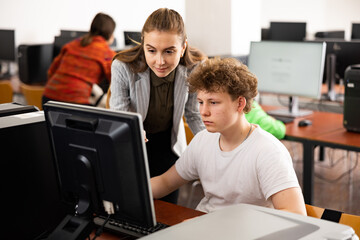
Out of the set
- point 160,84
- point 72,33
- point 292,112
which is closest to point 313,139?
point 292,112

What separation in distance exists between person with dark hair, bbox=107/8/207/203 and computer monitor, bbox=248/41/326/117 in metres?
1.33

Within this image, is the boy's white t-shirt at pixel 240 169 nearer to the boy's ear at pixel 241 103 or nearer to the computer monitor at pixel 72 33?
the boy's ear at pixel 241 103

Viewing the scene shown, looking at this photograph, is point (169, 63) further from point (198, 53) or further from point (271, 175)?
point (271, 175)

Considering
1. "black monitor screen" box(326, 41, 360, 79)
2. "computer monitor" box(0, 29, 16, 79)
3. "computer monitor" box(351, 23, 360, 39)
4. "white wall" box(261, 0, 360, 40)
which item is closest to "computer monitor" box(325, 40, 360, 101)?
"black monitor screen" box(326, 41, 360, 79)

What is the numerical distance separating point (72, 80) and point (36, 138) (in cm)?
217

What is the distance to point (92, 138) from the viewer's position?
49.4 inches

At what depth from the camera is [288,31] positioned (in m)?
6.79

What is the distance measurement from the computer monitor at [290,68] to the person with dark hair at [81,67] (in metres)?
1.07

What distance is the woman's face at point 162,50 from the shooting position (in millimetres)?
1912

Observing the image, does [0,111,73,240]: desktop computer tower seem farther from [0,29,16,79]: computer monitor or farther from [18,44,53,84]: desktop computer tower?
[0,29,16,79]: computer monitor

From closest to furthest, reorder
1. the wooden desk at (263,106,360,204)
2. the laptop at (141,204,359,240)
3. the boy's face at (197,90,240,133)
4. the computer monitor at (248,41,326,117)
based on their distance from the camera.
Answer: the laptop at (141,204,359,240), the boy's face at (197,90,240,133), the wooden desk at (263,106,360,204), the computer monitor at (248,41,326,117)

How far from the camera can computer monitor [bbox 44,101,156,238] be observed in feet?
3.93

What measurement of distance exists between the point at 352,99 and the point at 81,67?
1.85m

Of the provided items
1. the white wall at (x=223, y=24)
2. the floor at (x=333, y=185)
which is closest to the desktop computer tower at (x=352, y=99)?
the floor at (x=333, y=185)
